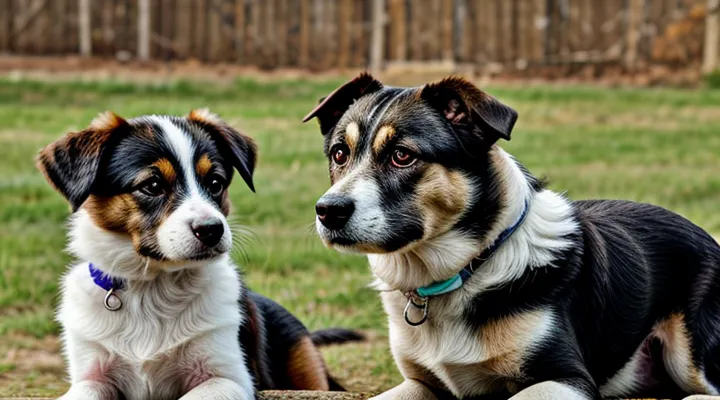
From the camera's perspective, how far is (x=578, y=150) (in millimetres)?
12914

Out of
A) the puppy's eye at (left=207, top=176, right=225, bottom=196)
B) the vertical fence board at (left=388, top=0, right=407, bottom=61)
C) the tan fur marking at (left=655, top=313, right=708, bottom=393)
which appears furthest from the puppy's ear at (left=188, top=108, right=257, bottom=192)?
the vertical fence board at (left=388, top=0, right=407, bottom=61)

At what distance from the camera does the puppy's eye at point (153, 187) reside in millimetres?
4938

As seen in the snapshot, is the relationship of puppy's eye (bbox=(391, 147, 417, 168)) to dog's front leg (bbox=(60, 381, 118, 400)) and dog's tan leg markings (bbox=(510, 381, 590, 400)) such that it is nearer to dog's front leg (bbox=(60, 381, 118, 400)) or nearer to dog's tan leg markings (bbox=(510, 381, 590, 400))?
dog's tan leg markings (bbox=(510, 381, 590, 400))

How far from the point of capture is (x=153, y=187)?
4.94 metres

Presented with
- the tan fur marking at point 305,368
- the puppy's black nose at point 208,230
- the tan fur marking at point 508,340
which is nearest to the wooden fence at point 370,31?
the tan fur marking at point 305,368

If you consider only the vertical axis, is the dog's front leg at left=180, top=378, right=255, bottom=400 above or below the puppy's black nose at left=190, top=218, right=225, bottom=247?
below

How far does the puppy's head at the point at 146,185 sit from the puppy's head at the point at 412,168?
0.56 metres

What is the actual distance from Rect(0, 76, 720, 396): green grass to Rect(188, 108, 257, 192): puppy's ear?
1.35 meters

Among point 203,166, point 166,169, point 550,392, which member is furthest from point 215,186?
point 550,392

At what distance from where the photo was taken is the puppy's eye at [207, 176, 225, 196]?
5078mm

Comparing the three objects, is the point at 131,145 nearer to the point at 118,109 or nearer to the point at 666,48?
the point at 118,109

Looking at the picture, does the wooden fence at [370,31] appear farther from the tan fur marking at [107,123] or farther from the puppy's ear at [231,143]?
the tan fur marking at [107,123]

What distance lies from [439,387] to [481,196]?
0.91 m

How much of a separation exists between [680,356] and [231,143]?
7.25 feet
